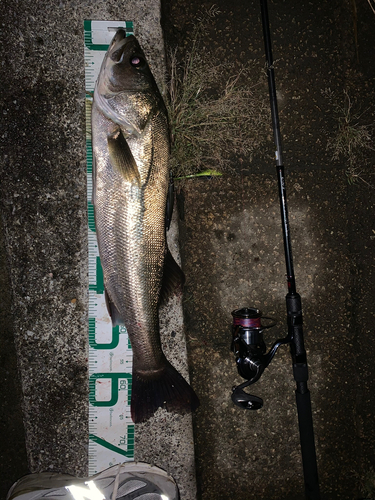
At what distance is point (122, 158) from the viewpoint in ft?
6.76

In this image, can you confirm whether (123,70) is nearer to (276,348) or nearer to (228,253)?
(228,253)

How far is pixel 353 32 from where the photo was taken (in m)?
2.79

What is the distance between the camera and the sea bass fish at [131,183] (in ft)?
6.84

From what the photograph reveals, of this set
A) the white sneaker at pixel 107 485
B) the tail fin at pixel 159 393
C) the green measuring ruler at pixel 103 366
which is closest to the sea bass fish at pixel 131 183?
the tail fin at pixel 159 393

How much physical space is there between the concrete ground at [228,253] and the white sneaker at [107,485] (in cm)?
12

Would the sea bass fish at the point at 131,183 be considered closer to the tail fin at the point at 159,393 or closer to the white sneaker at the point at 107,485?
the tail fin at the point at 159,393

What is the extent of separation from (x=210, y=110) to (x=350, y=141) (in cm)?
117

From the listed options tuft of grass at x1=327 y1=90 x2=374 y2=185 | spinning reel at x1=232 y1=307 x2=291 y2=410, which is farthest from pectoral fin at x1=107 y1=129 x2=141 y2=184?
tuft of grass at x1=327 y1=90 x2=374 y2=185

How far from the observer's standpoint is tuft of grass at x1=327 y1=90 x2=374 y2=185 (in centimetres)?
278

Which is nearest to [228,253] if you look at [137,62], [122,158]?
[122,158]

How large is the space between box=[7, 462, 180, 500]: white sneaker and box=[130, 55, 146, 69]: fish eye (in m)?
2.78

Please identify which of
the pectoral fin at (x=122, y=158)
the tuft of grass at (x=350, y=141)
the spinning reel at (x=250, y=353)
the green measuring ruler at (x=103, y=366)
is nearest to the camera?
the pectoral fin at (x=122, y=158)

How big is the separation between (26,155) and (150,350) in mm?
1729

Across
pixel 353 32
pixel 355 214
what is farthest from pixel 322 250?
pixel 353 32
